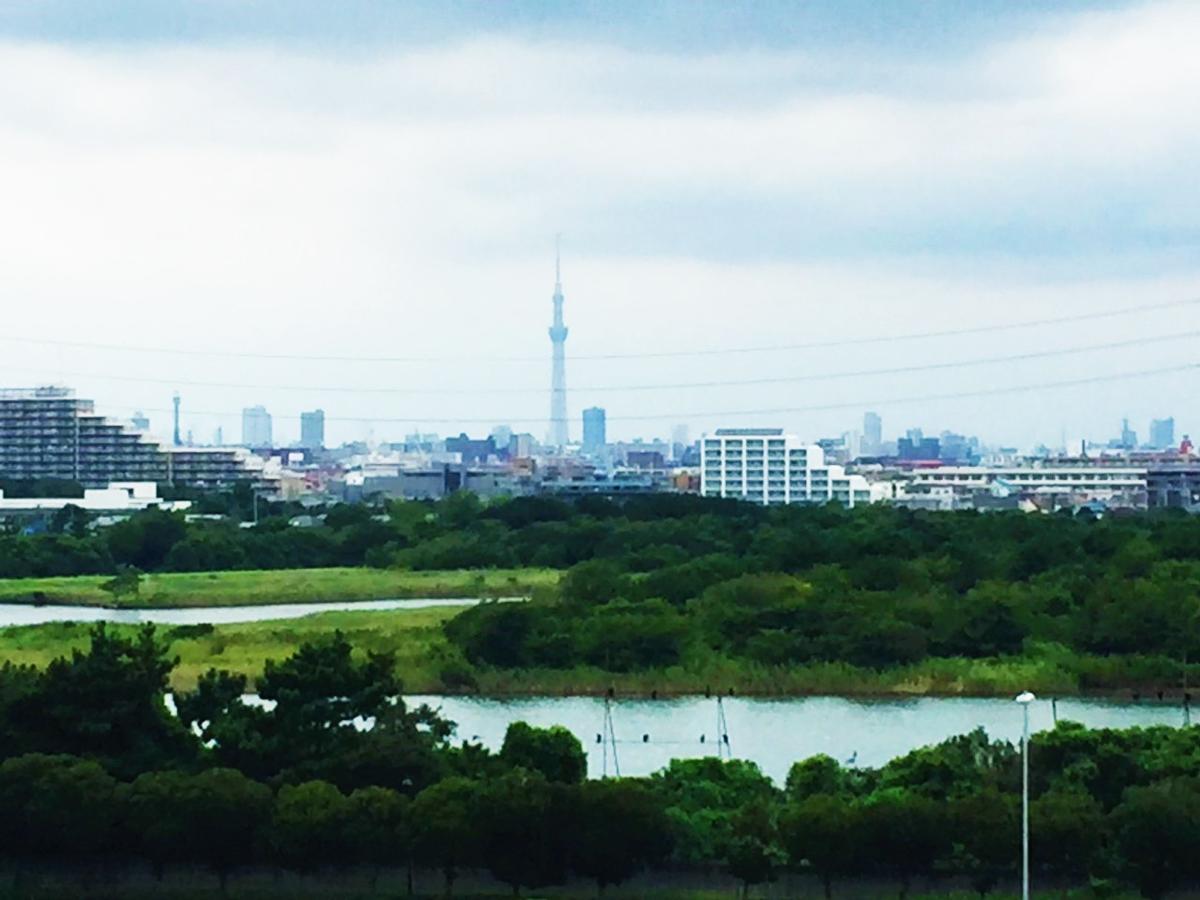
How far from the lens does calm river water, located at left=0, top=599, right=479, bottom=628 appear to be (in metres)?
31.4

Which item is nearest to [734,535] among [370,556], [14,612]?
[370,556]

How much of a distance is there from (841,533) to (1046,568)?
5124 mm

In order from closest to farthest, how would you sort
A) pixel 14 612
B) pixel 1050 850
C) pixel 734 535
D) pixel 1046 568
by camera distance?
pixel 1050 850 < pixel 1046 568 < pixel 14 612 < pixel 734 535

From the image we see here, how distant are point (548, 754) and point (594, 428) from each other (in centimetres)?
14077

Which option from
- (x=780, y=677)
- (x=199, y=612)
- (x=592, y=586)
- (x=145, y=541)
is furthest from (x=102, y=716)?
(x=145, y=541)

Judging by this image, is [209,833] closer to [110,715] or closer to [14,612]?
[110,715]

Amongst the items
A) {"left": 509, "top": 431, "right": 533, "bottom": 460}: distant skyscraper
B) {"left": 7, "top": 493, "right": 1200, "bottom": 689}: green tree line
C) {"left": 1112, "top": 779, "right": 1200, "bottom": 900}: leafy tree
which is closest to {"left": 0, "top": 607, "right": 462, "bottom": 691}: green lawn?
{"left": 7, "top": 493, "right": 1200, "bottom": 689}: green tree line

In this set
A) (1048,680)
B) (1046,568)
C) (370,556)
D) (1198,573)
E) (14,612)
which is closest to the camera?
(1048,680)

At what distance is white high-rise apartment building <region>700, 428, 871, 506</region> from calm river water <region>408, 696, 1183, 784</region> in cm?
4650

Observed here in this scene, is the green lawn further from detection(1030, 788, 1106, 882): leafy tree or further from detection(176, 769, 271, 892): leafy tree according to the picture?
detection(1030, 788, 1106, 882): leafy tree

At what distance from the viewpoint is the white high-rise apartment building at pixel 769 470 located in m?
68.4

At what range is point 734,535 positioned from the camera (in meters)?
38.6

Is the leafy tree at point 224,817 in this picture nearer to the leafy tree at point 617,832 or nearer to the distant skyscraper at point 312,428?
the leafy tree at point 617,832

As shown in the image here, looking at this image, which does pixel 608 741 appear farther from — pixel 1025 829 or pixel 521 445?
pixel 521 445
